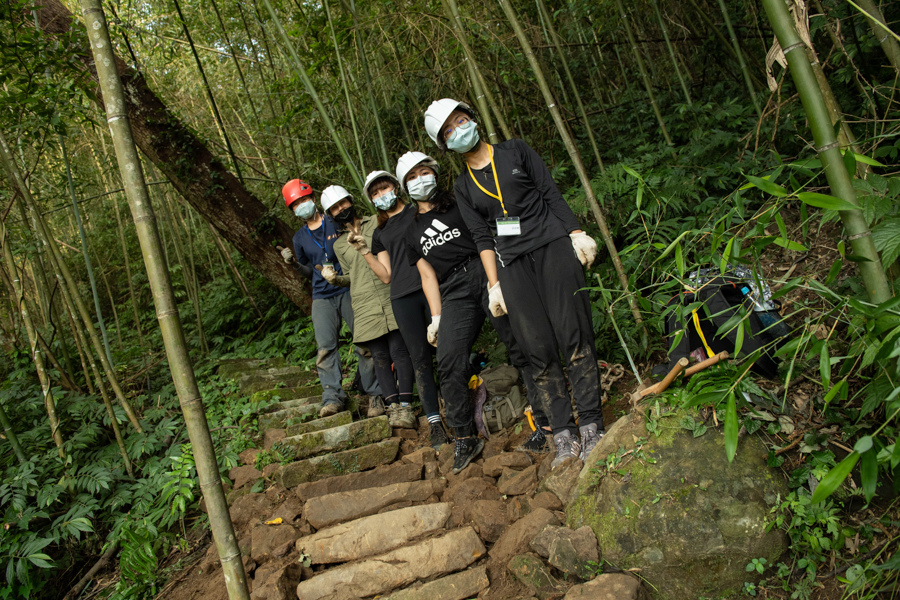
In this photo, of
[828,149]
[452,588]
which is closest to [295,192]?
[452,588]

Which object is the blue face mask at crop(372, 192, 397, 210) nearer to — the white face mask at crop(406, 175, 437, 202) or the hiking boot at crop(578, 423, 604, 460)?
the white face mask at crop(406, 175, 437, 202)

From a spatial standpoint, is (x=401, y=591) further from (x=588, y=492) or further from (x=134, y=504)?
(x=134, y=504)

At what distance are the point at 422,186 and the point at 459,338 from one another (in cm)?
96

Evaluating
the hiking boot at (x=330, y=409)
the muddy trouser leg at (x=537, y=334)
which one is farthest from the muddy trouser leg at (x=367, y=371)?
the muddy trouser leg at (x=537, y=334)

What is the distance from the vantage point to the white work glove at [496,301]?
9.73 ft

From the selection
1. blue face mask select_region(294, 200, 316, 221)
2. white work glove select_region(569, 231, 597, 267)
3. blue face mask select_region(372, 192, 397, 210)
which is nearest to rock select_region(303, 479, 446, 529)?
white work glove select_region(569, 231, 597, 267)

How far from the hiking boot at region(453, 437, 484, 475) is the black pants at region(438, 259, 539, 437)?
0.05 metres

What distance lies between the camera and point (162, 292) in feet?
5.15

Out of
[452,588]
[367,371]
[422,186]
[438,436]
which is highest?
[422,186]

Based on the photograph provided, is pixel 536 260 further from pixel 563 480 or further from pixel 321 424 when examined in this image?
pixel 321 424

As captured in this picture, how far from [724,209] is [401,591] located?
3541 millimetres

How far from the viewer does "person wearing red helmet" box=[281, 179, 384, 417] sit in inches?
169

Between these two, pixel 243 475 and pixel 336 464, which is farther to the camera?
pixel 243 475

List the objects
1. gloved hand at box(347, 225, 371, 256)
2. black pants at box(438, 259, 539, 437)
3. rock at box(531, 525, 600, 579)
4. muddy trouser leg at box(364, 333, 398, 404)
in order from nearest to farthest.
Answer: rock at box(531, 525, 600, 579)
black pants at box(438, 259, 539, 437)
gloved hand at box(347, 225, 371, 256)
muddy trouser leg at box(364, 333, 398, 404)
